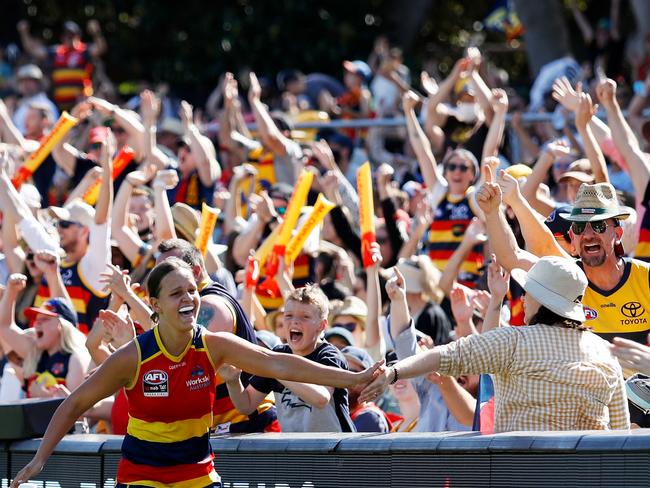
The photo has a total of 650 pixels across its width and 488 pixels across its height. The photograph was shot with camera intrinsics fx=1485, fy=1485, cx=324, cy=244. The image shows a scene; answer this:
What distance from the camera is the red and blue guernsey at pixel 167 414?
5.89 m

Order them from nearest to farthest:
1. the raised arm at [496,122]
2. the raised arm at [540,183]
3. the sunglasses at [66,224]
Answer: the raised arm at [540,183]
the sunglasses at [66,224]
the raised arm at [496,122]

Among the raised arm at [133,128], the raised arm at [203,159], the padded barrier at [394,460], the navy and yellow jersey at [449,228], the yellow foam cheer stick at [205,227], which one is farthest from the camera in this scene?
the raised arm at [133,128]

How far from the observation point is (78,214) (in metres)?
10.4

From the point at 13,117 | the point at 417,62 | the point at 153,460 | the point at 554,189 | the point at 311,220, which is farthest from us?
the point at 417,62

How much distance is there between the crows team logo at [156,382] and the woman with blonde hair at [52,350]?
286cm

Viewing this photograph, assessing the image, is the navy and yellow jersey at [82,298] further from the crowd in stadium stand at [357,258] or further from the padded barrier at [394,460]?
the padded barrier at [394,460]

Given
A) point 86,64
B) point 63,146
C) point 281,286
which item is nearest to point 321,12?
point 86,64

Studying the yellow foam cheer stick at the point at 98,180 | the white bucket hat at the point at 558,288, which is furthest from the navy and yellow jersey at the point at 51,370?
the white bucket hat at the point at 558,288

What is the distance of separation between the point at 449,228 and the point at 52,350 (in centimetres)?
310

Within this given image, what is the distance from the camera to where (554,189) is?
10.9 meters

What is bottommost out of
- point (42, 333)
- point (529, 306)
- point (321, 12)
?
point (42, 333)

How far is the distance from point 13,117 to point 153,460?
11.4m

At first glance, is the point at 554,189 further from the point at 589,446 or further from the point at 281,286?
the point at 589,446

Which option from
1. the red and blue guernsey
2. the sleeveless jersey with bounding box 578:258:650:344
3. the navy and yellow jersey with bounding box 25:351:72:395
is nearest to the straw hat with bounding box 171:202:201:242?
the navy and yellow jersey with bounding box 25:351:72:395
